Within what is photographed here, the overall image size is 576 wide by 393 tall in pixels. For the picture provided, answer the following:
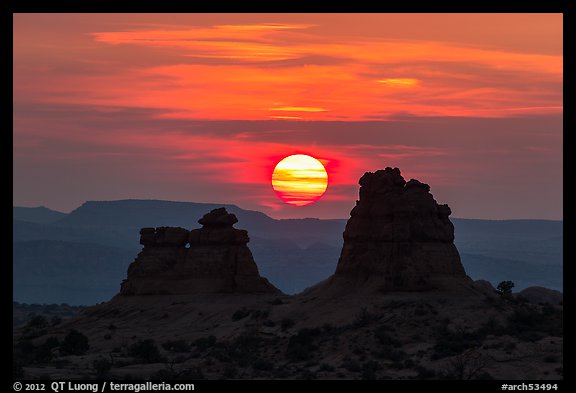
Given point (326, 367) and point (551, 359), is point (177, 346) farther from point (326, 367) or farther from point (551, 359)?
point (551, 359)

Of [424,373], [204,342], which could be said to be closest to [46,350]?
[204,342]

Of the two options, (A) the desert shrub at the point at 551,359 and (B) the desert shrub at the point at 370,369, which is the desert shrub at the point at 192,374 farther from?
(A) the desert shrub at the point at 551,359

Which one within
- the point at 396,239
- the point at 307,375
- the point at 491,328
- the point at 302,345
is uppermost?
the point at 396,239

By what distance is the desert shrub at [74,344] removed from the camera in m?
94.4

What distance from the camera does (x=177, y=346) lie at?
9319 cm

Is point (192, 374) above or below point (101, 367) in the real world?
below

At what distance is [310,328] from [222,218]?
24469 mm

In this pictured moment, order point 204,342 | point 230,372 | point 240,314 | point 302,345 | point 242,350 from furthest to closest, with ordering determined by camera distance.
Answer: point 240,314
point 204,342
point 242,350
point 302,345
point 230,372

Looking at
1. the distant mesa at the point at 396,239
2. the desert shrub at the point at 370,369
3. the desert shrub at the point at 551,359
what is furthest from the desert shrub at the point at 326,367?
the distant mesa at the point at 396,239

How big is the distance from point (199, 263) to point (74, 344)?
17531mm

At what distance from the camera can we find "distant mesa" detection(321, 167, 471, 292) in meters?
92.4

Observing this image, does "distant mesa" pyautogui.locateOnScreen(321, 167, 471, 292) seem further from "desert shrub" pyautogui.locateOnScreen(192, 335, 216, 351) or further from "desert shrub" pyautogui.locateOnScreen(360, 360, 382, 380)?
"desert shrub" pyautogui.locateOnScreen(360, 360, 382, 380)
